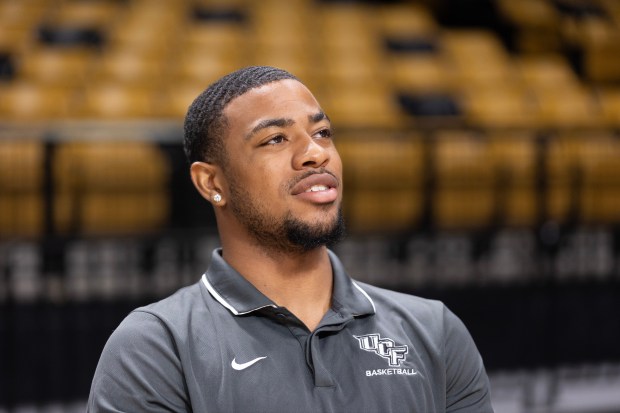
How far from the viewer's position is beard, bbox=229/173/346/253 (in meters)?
1.92

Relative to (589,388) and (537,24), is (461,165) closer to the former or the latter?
(589,388)

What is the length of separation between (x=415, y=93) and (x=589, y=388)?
12.3 ft

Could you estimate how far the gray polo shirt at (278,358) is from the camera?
181 centimetres

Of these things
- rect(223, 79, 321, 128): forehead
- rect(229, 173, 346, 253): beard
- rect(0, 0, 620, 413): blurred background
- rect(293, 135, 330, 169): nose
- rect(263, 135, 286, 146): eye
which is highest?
rect(223, 79, 321, 128): forehead

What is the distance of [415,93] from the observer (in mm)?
9219

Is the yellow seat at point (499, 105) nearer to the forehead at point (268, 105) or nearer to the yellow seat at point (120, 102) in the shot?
the yellow seat at point (120, 102)

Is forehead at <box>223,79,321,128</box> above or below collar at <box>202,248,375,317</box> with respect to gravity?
above

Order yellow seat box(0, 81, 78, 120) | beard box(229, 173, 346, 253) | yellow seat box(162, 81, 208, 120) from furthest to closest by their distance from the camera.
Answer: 1. yellow seat box(0, 81, 78, 120)
2. yellow seat box(162, 81, 208, 120)
3. beard box(229, 173, 346, 253)

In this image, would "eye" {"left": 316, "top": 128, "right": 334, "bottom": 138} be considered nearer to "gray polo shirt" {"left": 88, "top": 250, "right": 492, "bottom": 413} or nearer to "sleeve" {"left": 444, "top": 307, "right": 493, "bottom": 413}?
"gray polo shirt" {"left": 88, "top": 250, "right": 492, "bottom": 413}

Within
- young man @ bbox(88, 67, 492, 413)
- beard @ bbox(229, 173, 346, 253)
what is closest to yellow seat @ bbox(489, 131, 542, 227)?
young man @ bbox(88, 67, 492, 413)

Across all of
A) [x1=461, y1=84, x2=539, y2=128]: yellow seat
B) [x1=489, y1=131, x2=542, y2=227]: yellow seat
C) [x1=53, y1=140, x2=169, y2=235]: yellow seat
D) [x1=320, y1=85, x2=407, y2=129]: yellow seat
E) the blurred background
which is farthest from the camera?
[x1=461, y1=84, x2=539, y2=128]: yellow seat

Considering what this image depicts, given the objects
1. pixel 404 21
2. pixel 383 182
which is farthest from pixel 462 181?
pixel 404 21

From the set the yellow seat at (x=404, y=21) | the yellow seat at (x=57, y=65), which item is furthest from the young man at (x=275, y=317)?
the yellow seat at (x=404, y=21)

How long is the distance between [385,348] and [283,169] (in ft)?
1.40
